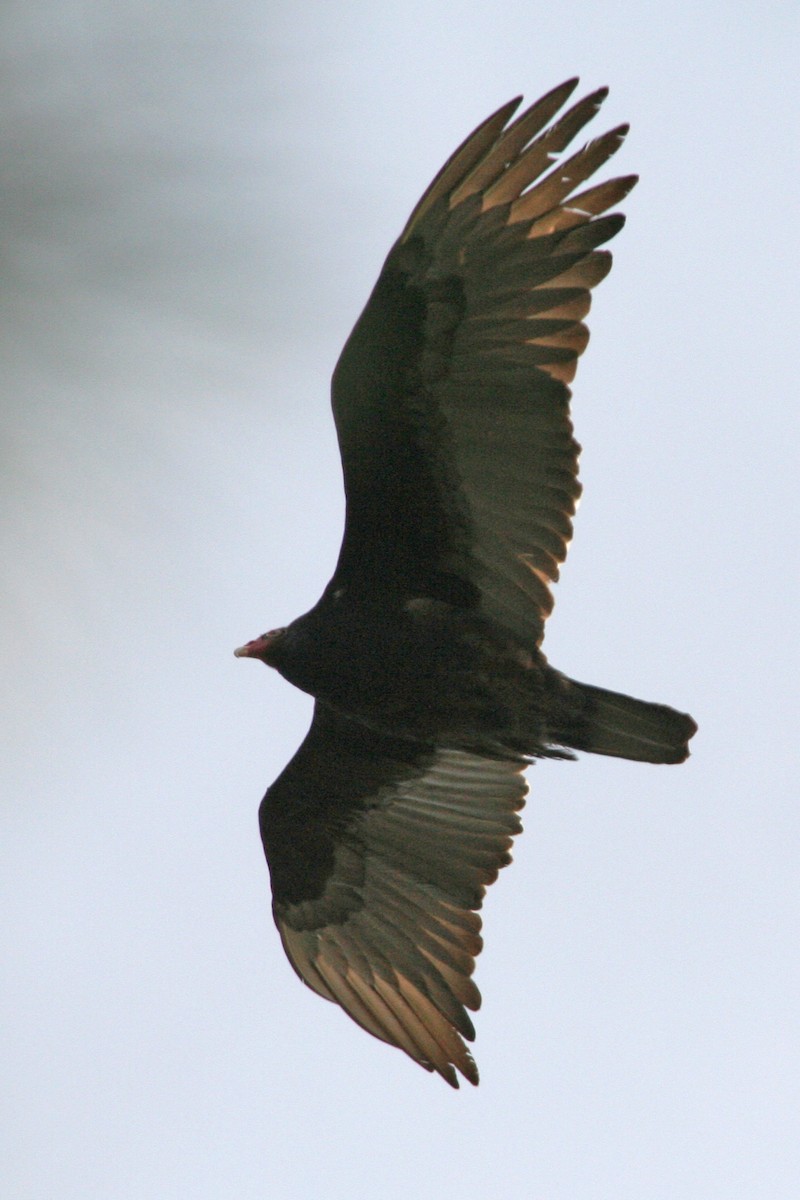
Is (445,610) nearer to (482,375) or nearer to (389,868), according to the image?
(482,375)

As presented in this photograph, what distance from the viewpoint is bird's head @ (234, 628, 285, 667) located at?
250 inches

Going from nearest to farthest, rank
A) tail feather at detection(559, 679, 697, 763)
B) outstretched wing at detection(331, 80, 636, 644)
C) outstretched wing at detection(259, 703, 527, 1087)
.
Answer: outstretched wing at detection(331, 80, 636, 644) → tail feather at detection(559, 679, 697, 763) → outstretched wing at detection(259, 703, 527, 1087)

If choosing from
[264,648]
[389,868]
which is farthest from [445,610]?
[389,868]

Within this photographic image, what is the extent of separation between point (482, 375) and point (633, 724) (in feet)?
4.41

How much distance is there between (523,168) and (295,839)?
2.99 meters

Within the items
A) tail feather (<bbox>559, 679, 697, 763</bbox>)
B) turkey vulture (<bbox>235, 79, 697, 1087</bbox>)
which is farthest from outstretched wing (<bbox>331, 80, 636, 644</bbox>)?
tail feather (<bbox>559, 679, 697, 763</bbox>)

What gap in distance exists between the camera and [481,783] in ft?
22.8

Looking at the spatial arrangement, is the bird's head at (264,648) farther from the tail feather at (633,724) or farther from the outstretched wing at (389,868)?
the tail feather at (633,724)

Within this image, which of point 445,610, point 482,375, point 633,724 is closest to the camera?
point 482,375

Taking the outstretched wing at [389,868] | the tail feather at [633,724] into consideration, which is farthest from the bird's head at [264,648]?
the tail feather at [633,724]

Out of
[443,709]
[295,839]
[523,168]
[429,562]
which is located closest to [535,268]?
[523,168]

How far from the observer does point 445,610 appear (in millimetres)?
6254

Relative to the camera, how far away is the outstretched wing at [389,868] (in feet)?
22.4

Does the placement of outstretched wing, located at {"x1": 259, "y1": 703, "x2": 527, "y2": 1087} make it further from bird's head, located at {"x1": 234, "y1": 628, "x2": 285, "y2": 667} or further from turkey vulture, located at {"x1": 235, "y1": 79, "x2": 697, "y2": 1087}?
bird's head, located at {"x1": 234, "y1": 628, "x2": 285, "y2": 667}
